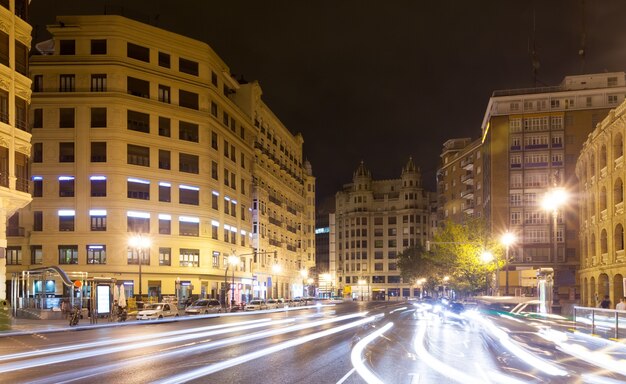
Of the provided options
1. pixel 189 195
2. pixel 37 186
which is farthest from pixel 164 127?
pixel 37 186

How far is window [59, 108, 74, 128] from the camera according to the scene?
2503 inches

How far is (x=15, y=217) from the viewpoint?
203 ft

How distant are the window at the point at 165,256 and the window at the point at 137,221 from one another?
2731 millimetres

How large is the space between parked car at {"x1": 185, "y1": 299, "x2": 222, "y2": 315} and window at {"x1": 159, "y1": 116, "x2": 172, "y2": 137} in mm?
19437

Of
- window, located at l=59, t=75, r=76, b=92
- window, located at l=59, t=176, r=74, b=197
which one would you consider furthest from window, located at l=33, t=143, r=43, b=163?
window, located at l=59, t=75, r=76, b=92

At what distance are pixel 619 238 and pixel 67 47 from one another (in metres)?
55.2

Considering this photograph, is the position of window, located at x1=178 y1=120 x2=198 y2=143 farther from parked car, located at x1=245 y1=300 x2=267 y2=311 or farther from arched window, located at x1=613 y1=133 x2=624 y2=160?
arched window, located at x1=613 y1=133 x2=624 y2=160

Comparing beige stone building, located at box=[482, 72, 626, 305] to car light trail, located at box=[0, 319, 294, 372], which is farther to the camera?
beige stone building, located at box=[482, 72, 626, 305]

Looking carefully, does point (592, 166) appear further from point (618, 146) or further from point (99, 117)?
point (99, 117)

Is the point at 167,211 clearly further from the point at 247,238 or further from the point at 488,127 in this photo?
the point at 488,127

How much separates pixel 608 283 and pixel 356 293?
123 metres

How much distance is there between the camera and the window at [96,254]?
204ft

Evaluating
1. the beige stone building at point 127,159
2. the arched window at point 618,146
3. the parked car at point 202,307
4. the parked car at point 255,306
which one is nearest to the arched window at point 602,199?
the arched window at point 618,146

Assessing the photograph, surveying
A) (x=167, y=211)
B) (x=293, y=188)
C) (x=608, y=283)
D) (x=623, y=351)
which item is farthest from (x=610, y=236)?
(x=293, y=188)
